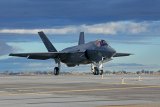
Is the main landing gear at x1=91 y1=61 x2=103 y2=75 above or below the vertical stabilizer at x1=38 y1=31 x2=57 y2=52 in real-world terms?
below

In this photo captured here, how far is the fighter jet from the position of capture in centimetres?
7588

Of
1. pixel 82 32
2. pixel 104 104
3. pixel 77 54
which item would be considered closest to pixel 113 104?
pixel 104 104

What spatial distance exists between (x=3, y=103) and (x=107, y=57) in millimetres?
55757

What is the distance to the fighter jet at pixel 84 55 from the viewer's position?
249 feet

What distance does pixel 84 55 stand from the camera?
79562mm

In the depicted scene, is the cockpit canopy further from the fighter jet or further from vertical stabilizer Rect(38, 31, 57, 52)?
vertical stabilizer Rect(38, 31, 57, 52)

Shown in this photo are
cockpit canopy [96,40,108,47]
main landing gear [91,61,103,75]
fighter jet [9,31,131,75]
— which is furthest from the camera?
cockpit canopy [96,40,108,47]

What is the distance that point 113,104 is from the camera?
68.4ft

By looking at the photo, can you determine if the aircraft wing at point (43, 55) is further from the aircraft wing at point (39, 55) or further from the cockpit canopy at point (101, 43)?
the cockpit canopy at point (101, 43)

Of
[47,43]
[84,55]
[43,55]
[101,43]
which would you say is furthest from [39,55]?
[47,43]

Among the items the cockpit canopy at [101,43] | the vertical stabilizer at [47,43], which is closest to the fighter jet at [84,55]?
the cockpit canopy at [101,43]

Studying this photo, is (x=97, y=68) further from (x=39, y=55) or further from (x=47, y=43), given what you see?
(x=47, y=43)

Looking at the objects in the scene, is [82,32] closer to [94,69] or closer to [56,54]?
[56,54]

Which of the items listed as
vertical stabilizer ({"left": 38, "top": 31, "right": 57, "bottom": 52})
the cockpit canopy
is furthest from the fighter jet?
vertical stabilizer ({"left": 38, "top": 31, "right": 57, "bottom": 52})
